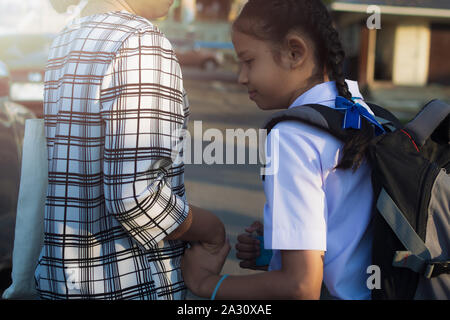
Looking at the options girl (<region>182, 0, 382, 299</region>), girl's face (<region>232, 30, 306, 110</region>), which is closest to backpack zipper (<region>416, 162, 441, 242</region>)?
girl (<region>182, 0, 382, 299</region>)

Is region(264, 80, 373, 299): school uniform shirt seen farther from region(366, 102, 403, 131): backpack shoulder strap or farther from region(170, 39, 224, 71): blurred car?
region(170, 39, 224, 71): blurred car

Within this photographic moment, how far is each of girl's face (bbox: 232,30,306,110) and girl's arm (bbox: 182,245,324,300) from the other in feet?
1.48

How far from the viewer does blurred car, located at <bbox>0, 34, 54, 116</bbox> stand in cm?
848

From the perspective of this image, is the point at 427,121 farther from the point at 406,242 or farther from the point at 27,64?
the point at 27,64

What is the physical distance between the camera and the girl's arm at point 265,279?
1344mm

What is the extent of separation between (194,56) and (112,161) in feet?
98.1

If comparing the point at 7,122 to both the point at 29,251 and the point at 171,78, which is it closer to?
the point at 29,251

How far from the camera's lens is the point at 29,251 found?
5.19ft

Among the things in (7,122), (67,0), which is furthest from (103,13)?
(7,122)

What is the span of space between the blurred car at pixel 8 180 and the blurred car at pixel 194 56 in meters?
27.1

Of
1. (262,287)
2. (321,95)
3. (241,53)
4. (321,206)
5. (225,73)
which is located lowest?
(262,287)

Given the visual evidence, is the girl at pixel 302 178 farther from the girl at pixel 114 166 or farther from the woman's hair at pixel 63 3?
the woman's hair at pixel 63 3

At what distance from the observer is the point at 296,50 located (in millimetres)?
1509

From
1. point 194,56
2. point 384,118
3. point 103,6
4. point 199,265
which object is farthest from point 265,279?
point 194,56
